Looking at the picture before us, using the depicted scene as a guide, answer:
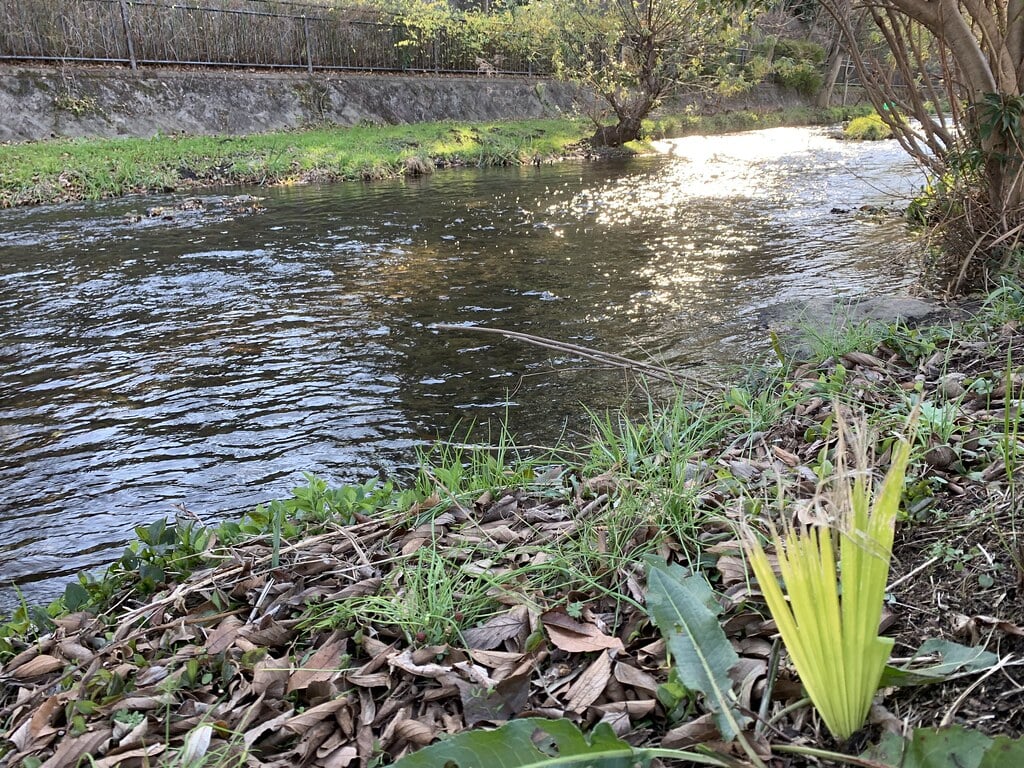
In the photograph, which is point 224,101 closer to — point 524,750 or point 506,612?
point 506,612

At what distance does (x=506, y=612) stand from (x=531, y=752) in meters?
0.71

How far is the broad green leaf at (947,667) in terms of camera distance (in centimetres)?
136

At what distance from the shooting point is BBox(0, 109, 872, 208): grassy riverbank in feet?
40.8

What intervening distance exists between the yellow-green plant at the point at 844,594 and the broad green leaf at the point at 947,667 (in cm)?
12

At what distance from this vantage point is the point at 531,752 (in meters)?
1.26

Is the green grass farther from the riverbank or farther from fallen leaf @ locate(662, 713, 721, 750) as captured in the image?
fallen leaf @ locate(662, 713, 721, 750)

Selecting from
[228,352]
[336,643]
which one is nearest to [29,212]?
[228,352]

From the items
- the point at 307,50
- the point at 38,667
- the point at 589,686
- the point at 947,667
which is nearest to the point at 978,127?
the point at 947,667

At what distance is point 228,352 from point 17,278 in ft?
12.0

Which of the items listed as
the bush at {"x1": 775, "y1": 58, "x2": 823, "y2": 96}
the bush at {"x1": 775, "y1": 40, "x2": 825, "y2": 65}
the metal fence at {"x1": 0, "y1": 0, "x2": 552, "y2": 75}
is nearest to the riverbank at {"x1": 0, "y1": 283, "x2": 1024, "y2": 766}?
the metal fence at {"x1": 0, "y1": 0, "x2": 552, "y2": 75}

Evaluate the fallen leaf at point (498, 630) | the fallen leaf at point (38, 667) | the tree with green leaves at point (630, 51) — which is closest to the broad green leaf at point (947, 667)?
the fallen leaf at point (498, 630)

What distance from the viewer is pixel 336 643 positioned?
1931 mm

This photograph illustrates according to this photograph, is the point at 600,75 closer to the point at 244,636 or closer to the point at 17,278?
the point at 17,278

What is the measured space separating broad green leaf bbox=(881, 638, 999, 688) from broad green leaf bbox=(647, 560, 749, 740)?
29 cm
